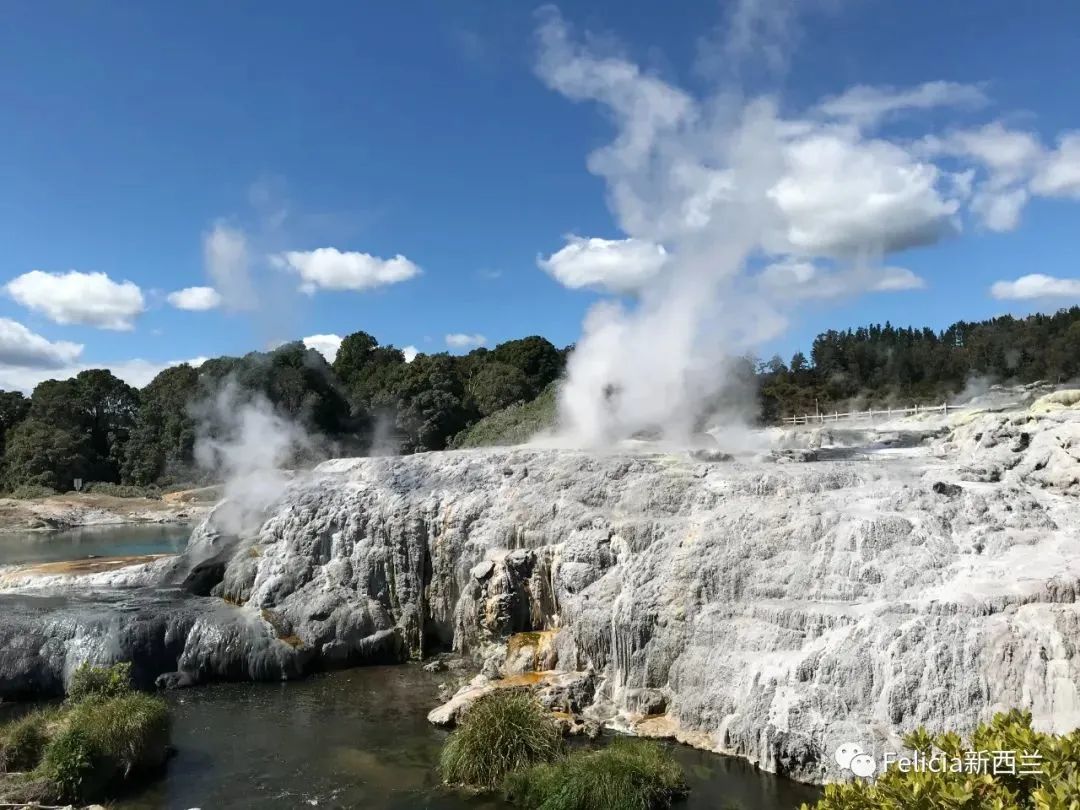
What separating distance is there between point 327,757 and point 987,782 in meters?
9.40

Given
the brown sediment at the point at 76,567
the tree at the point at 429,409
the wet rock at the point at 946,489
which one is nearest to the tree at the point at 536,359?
the tree at the point at 429,409

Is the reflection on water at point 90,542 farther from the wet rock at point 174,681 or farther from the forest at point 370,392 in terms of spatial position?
the wet rock at point 174,681

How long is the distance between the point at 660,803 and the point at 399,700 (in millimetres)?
6005

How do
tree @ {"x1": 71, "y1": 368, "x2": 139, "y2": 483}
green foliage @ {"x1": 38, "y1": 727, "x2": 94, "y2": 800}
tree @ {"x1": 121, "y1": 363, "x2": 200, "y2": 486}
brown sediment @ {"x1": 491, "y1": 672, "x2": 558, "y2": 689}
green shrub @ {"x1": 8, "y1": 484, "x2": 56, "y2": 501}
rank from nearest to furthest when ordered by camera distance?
1. green foliage @ {"x1": 38, "y1": 727, "x2": 94, "y2": 800}
2. brown sediment @ {"x1": 491, "y1": 672, "x2": 558, "y2": 689}
3. green shrub @ {"x1": 8, "y1": 484, "x2": 56, "y2": 501}
4. tree @ {"x1": 121, "y1": 363, "x2": 200, "y2": 486}
5. tree @ {"x1": 71, "y1": 368, "x2": 139, "y2": 483}

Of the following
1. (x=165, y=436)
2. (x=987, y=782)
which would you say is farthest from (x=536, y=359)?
(x=987, y=782)

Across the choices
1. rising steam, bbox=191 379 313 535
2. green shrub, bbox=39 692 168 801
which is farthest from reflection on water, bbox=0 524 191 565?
green shrub, bbox=39 692 168 801

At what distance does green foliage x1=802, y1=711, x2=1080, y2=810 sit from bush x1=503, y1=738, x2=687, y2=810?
439cm

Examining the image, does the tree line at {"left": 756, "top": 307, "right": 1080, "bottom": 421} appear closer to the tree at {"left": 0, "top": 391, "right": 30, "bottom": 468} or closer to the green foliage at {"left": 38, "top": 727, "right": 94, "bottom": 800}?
the green foliage at {"left": 38, "top": 727, "right": 94, "bottom": 800}

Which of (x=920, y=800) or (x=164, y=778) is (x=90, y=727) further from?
(x=920, y=800)

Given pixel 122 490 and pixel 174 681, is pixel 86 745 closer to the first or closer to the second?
pixel 174 681

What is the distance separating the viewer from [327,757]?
12078 millimetres

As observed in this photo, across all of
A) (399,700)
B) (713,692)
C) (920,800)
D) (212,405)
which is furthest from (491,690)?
(212,405)

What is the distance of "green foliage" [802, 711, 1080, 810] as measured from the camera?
5312mm

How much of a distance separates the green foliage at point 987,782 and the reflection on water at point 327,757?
484 centimetres
